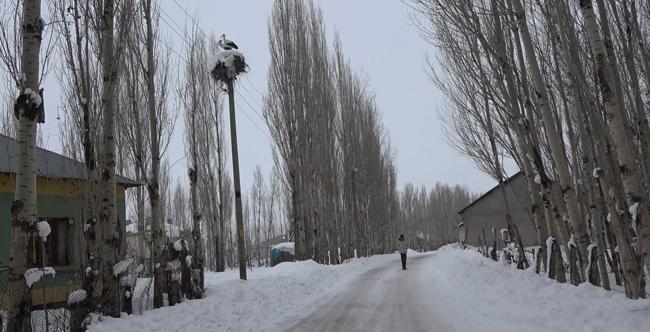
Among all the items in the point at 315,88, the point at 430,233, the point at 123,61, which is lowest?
the point at 430,233

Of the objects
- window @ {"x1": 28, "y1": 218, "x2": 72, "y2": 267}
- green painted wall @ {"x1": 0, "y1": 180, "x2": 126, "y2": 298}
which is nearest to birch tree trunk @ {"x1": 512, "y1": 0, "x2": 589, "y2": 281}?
green painted wall @ {"x1": 0, "y1": 180, "x2": 126, "y2": 298}

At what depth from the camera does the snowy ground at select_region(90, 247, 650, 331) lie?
610cm

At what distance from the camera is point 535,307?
7.39 metres

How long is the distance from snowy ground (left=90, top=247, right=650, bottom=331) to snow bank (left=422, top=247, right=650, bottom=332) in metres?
0.01

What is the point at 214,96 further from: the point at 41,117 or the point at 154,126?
the point at 41,117

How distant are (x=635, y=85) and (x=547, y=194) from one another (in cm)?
254

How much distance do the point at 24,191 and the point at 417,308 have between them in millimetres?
6660

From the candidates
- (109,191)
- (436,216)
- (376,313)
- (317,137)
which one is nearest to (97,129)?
(109,191)

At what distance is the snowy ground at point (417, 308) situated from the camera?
610cm

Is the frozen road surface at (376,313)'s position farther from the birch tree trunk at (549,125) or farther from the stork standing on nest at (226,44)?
the stork standing on nest at (226,44)

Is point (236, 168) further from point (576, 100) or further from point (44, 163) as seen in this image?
point (576, 100)

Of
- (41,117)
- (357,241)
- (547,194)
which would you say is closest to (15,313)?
(41,117)

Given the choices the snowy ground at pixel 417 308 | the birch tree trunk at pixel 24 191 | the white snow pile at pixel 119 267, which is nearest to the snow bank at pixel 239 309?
the snowy ground at pixel 417 308

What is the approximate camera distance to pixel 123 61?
9891 mm
